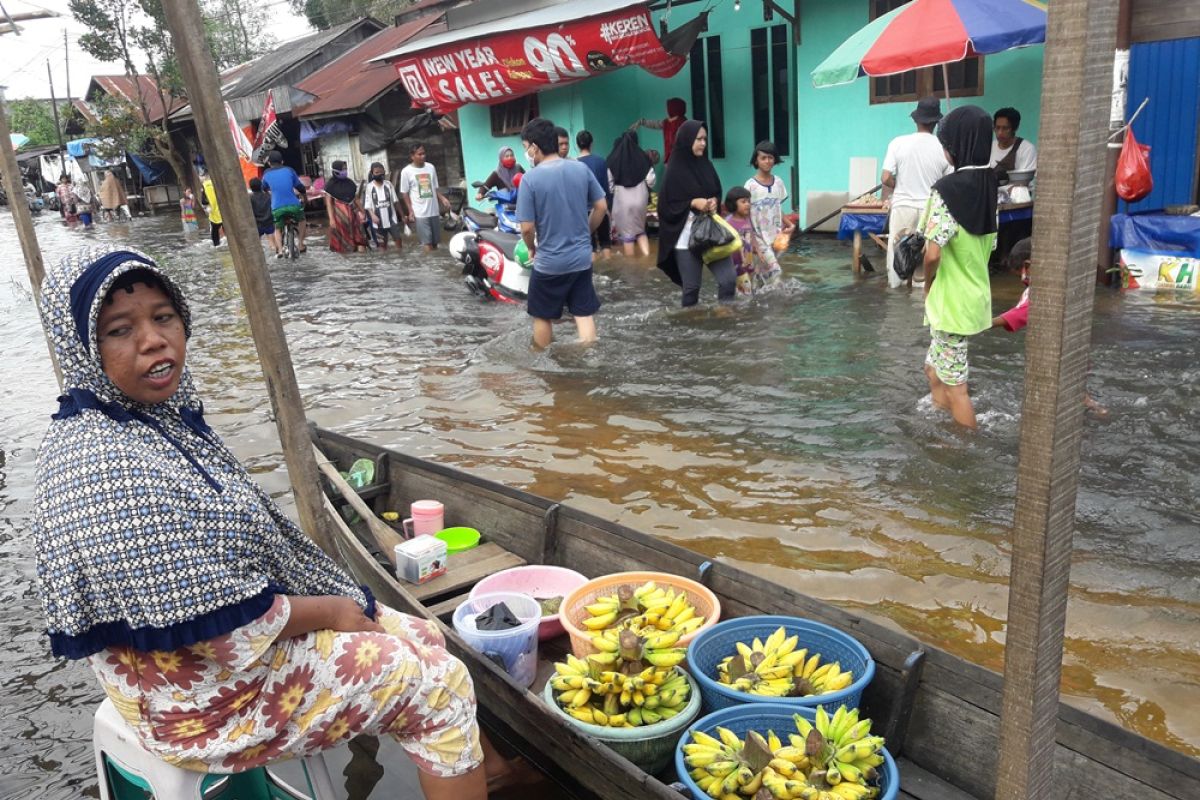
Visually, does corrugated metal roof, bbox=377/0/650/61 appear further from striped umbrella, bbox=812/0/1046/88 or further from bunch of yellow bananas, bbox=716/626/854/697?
bunch of yellow bananas, bbox=716/626/854/697

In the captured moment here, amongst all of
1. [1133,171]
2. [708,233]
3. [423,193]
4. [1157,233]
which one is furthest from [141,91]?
[1157,233]

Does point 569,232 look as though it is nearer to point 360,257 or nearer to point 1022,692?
point 1022,692

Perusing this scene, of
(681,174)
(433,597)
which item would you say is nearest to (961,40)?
(681,174)

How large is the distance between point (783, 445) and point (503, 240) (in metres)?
5.97

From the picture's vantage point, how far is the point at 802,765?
261 centimetres

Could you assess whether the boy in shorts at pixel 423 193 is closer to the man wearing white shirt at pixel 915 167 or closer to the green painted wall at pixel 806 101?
the green painted wall at pixel 806 101

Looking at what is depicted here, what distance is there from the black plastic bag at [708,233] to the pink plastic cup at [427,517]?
16.4ft

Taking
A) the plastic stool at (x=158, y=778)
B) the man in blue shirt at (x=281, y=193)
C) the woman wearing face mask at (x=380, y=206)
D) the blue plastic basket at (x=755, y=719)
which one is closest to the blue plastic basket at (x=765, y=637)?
the blue plastic basket at (x=755, y=719)

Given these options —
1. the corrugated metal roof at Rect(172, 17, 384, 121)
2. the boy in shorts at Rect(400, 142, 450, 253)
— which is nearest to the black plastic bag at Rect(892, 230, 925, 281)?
the boy in shorts at Rect(400, 142, 450, 253)

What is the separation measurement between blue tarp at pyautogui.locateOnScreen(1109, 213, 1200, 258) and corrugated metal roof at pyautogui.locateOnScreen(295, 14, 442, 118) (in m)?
15.1

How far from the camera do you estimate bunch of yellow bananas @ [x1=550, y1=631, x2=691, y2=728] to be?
2.99 m

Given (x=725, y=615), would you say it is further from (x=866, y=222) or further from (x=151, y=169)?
(x=151, y=169)

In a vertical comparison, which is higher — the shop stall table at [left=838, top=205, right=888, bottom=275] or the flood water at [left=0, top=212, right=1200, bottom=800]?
the shop stall table at [left=838, top=205, right=888, bottom=275]

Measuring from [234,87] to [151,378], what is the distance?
3036 centimetres
